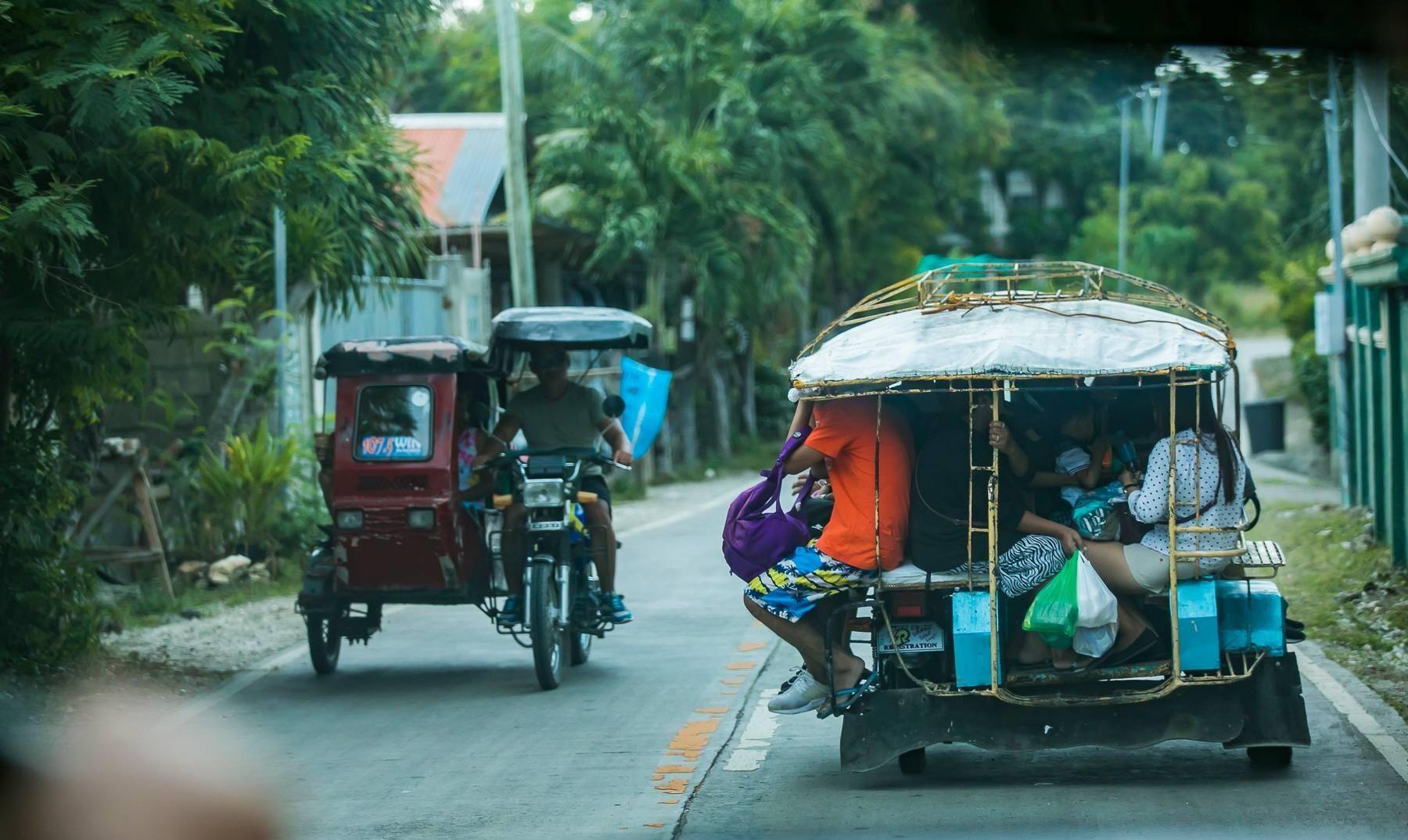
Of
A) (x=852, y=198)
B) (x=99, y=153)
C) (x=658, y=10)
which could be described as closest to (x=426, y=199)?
(x=658, y=10)

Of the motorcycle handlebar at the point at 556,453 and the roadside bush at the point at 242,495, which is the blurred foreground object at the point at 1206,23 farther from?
the roadside bush at the point at 242,495

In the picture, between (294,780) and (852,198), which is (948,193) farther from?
(294,780)

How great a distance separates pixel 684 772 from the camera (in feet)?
24.3

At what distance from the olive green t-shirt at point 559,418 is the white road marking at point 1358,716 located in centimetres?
446

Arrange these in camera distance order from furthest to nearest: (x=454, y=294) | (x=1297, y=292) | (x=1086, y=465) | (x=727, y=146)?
(x=727, y=146) < (x=1297, y=292) < (x=454, y=294) < (x=1086, y=465)

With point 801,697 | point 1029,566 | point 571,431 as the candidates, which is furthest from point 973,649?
point 571,431

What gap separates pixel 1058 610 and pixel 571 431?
4.58m

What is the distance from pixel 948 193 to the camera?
139 ft

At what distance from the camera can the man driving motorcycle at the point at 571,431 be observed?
10.3 m

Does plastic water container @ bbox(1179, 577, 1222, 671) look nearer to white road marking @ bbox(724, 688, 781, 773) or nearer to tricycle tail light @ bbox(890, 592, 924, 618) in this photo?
tricycle tail light @ bbox(890, 592, 924, 618)

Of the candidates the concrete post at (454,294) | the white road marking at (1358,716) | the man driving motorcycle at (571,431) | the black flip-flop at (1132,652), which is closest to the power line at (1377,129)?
the white road marking at (1358,716)

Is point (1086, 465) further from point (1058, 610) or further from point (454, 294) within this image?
point (454, 294)

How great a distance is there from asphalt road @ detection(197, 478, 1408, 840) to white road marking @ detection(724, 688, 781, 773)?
0.05ft

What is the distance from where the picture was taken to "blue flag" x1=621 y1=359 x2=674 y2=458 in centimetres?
1955
